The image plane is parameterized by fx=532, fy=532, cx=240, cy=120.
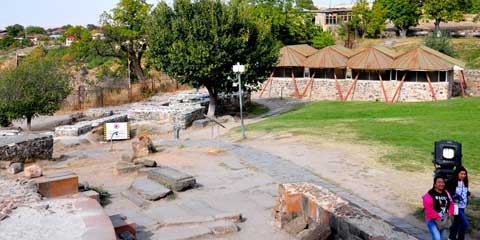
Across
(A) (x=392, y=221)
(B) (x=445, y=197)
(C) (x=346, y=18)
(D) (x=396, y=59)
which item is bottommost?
(A) (x=392, y=221)

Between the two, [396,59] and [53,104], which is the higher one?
[396,59]

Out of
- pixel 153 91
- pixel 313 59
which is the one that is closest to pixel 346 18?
pixel 313 59

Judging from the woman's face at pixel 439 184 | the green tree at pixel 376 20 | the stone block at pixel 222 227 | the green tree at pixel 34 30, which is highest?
the green tree at pixel 34 30

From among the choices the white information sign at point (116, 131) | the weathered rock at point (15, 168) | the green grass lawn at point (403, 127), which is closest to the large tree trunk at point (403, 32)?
the green grass lawn at point (403, 127)

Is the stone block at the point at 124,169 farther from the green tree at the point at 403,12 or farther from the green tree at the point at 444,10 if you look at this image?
the green tree at the point at 403,12

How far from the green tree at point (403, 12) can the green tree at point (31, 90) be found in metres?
37.2

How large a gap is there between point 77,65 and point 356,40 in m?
Answer: 33.7

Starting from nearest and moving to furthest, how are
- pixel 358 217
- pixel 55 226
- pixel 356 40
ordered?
pixel 55 226, pixel 358 217, pixel 356 40

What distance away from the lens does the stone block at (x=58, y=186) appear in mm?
10242

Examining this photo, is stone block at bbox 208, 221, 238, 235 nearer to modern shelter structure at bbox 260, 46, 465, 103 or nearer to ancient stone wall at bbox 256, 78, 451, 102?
modern shelter structure at bbox 260, 46, 465, 103

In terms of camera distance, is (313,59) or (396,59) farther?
(313,59)

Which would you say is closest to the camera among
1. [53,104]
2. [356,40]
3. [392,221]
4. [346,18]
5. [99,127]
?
[392,221]

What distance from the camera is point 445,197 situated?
25.5ft

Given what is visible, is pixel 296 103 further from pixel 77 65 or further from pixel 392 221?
pixel 77 65
